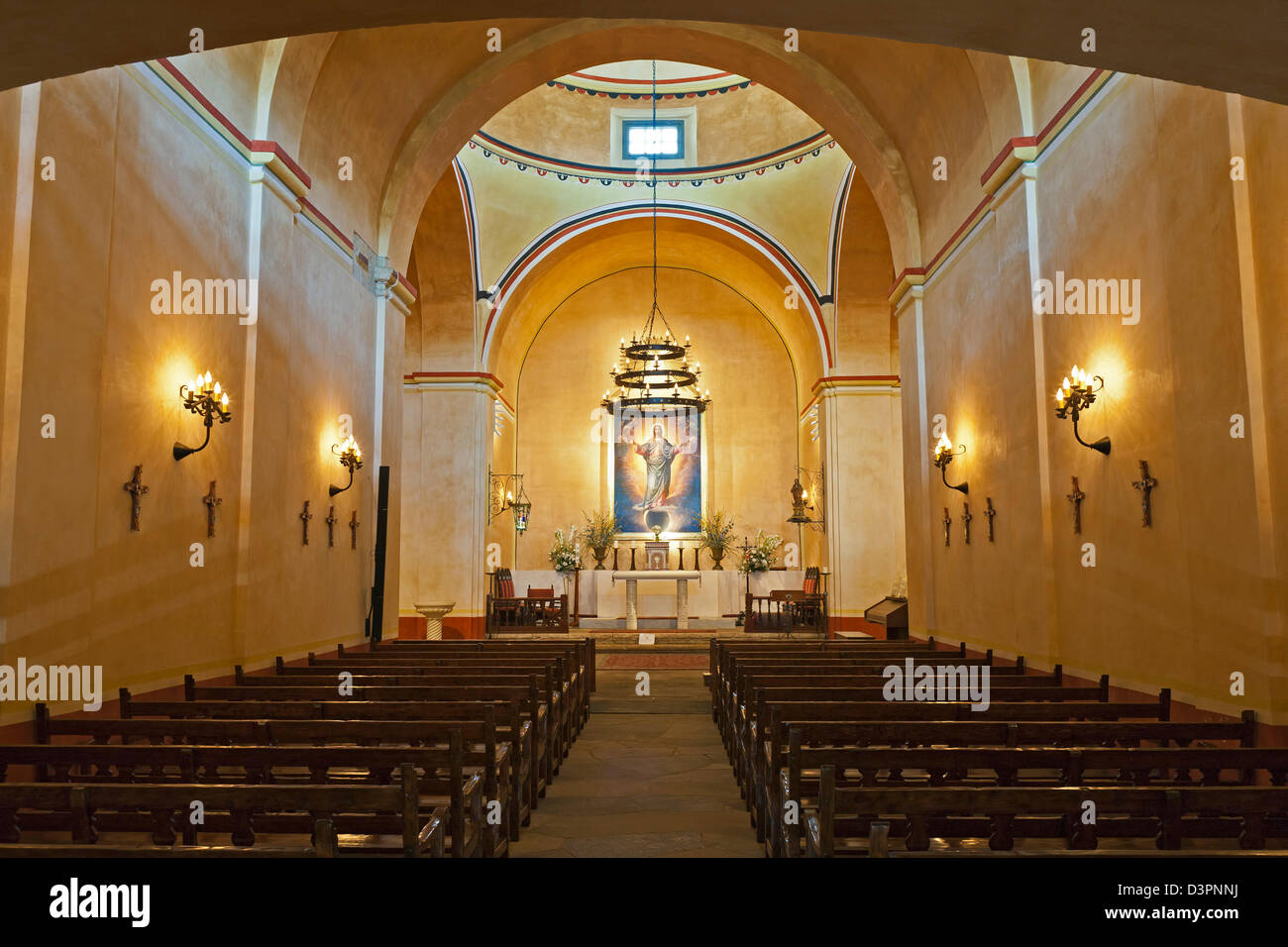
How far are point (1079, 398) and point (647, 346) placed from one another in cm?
906

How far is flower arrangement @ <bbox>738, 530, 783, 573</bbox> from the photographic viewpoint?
18.7 meters

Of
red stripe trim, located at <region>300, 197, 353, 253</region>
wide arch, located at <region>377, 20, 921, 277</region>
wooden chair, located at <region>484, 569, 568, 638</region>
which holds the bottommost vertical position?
wooden chair, located at <region>484, 569, 568, 638</region>

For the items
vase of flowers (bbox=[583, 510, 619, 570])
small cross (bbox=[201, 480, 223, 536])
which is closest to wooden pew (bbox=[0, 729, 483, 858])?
small cross (bbox=[201, 480, 223, 536])

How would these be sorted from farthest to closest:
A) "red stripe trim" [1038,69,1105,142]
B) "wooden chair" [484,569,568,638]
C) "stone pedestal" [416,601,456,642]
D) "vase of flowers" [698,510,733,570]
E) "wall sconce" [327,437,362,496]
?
"vase of flowers" [698,510,733,570], "wooden chair" [484,569,568,638], "stone pedestal" [416,601,456,642], "wall sconce" [327,437,362,496], "red stripe trim" [1038,69,1105,142]

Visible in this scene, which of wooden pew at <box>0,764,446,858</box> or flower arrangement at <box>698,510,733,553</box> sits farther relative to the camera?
flower arrangement at <box>698,510,733,553</box>

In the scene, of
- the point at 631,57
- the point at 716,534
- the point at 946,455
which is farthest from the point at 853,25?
the point at 716,534

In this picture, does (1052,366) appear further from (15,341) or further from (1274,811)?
(15,341)

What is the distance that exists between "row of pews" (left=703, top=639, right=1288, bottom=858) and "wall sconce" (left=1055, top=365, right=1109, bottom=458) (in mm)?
1623

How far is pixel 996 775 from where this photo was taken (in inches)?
182

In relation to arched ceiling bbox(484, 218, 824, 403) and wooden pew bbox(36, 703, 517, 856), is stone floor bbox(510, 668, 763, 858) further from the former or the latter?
arched ceiling bbox(484, 218, 824, 403)

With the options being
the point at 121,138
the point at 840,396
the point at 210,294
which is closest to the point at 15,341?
the point at 121,138

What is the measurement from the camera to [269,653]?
24.8 feet

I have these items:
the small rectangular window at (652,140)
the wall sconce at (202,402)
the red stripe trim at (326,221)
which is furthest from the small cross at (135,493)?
the small rectangular window at (652,140)
